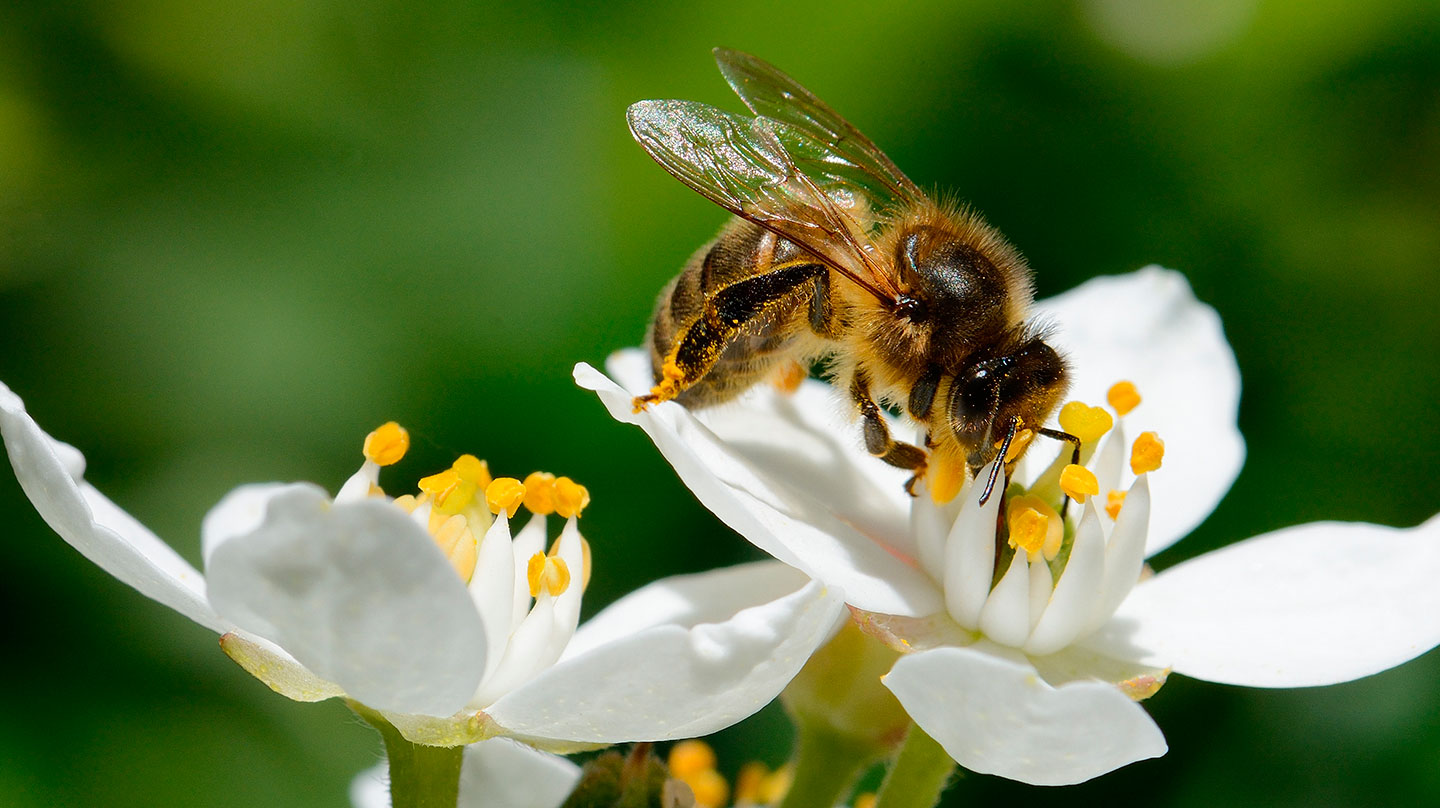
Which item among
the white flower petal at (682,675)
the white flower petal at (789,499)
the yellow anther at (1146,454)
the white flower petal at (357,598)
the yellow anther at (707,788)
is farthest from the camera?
the yellow anther at (707,788)

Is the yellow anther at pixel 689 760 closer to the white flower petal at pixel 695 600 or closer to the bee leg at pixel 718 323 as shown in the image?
the white flower petal at pixel 695 600

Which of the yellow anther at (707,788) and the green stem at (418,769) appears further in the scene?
the yellow anther at (707,788)

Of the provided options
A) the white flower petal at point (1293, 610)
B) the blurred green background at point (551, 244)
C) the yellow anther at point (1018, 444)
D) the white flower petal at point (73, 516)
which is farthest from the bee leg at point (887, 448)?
the blurred green background at point (551, 244)

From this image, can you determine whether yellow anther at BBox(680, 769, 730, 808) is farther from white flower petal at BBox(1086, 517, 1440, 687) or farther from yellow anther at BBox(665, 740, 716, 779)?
white flower petal at BBox(1086, 517, 1440, 687)

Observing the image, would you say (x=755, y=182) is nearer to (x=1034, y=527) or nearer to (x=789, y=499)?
(x=789, y=499)

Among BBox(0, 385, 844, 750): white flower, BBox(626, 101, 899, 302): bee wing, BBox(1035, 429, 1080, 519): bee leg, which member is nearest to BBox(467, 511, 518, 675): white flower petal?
BBox(0, 385, 844, 750): white flower

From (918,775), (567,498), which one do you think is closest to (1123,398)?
(918,775)
